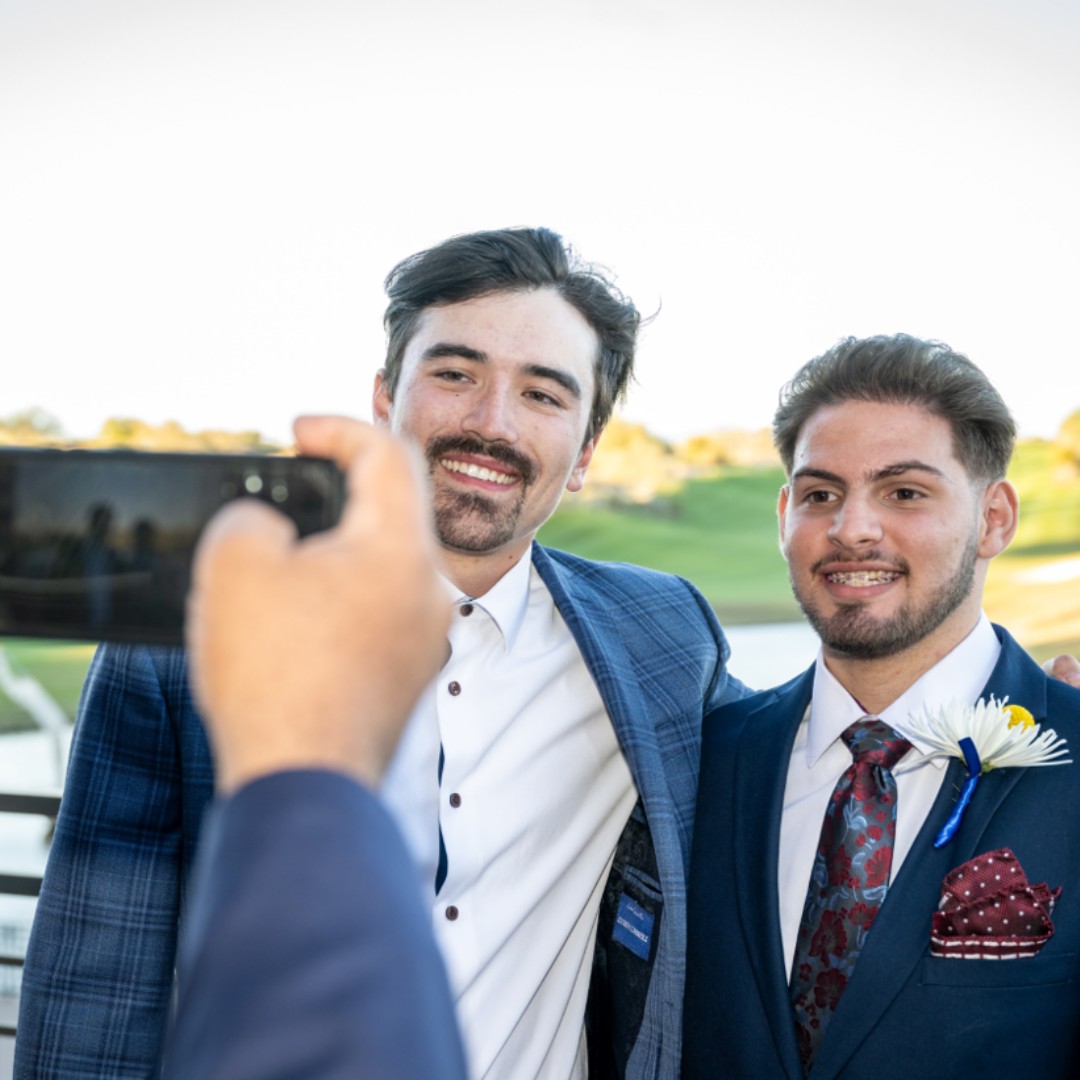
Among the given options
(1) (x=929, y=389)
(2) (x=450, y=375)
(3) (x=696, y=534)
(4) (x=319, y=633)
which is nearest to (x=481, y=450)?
(2) (x=450, y=375)

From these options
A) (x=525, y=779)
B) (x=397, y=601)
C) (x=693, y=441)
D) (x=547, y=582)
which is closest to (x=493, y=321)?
(x=547, y=582)

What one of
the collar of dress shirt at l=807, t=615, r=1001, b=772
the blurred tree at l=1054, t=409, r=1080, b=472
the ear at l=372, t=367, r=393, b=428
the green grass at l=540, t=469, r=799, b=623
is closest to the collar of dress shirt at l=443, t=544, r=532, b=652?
the ear at l=372, t=367, r=393, b=428

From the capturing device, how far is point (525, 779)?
172cm

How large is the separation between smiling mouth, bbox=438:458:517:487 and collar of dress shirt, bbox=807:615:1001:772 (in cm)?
65

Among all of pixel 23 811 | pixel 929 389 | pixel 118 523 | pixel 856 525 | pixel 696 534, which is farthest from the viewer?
pixel 696 534

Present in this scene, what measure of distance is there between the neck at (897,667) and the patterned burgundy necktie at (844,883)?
94 mm

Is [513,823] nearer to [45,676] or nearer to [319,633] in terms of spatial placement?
[319,633]

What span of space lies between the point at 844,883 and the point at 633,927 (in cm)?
33

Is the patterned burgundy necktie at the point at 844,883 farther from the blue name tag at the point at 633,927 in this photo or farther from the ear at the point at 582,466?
the ear at the point at 582,466

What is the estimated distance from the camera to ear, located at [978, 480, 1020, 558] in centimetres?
180

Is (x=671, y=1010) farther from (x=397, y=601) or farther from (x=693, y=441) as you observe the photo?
(x=693, y=441)

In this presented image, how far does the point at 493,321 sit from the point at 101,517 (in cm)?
138

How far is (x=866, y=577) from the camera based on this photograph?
1676mm

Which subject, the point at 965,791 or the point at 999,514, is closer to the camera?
the point at 965,791
